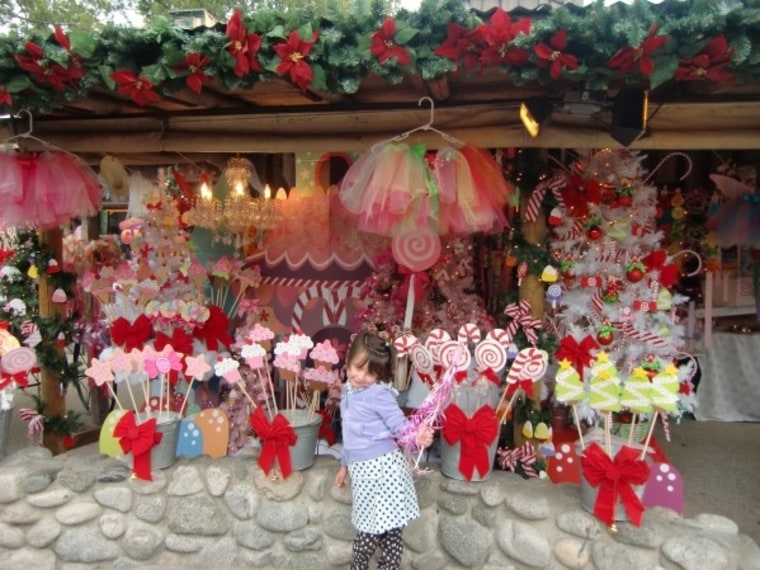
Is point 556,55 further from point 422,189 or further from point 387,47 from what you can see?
point 422,189

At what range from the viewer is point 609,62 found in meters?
2.45

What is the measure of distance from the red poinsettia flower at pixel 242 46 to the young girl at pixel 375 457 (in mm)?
1368

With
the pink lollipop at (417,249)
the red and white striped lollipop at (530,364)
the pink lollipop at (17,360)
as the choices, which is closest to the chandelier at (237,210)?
the pink lollipop at (417,249)

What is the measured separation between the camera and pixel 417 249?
Result: 374cm

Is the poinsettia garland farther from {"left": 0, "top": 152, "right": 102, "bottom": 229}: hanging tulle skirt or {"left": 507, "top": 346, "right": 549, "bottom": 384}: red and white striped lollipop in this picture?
{"left": 507, "top": 346, "right": 549, "bottom": 384}: red and white striped lollipop

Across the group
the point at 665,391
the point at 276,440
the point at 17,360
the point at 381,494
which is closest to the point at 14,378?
the point at 17,360

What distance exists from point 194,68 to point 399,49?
3.20 ft

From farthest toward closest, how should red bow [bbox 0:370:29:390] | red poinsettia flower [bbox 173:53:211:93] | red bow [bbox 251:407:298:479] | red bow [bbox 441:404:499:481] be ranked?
1. red bow [bbox 0:370:29:390]
2. red bow [bbox 251:407:298:479]
3. red bow [bbox 441:404:499:481]
4. red poinsettia flower [bbox 173:53:211:93]

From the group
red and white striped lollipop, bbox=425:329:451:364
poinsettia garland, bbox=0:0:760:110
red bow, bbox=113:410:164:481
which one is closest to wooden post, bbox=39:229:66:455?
red bow, bbox=113:410:164:481

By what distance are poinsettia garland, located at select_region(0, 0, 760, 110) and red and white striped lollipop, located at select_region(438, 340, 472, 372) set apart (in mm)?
1292

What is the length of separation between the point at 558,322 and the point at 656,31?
2.21 meters

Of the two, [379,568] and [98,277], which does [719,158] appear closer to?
[379,568]

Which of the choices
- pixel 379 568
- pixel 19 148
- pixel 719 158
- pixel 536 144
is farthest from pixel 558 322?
pixel 19 148

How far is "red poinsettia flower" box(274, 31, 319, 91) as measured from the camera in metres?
2.60
